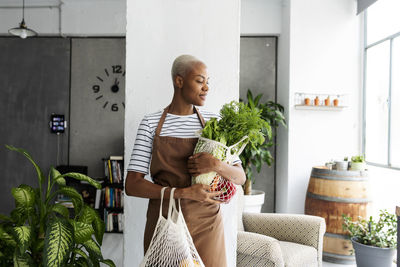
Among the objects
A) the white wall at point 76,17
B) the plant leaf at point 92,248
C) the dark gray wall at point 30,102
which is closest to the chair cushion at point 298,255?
the plant leaf at point 92,248

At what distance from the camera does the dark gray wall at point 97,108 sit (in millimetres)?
4613

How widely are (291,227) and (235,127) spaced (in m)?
1.71

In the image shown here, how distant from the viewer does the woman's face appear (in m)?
1.18

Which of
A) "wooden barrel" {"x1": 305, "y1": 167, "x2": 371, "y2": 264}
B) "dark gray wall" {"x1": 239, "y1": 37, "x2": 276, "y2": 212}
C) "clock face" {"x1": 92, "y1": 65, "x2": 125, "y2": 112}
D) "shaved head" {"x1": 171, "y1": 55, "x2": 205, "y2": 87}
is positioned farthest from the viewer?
"clock face" {"x1": 92, "y1": 65, "x2": 125, "y2": 112}

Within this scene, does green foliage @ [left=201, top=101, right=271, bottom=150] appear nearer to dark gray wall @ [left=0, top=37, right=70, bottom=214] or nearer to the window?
the window

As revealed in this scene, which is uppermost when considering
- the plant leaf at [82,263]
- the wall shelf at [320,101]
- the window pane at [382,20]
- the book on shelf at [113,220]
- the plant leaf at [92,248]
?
the window pane at [382,20]

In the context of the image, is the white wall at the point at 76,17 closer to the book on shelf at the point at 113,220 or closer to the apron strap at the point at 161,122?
the book on shelf at the point at 113,220

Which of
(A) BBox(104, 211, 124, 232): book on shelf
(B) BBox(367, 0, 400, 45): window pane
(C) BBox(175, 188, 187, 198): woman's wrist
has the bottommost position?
(A) BBox(104, 211, 124, 232): book on shelf

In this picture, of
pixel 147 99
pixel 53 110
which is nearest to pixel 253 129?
pixel 147 99

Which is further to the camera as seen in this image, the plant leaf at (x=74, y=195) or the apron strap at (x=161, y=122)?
the plant leaf at (x=74, y=195)

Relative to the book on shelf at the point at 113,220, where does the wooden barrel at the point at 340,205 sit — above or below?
above

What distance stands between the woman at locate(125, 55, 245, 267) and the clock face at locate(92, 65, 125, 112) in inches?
139

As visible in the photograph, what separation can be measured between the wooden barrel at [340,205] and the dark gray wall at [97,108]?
9.43 ft

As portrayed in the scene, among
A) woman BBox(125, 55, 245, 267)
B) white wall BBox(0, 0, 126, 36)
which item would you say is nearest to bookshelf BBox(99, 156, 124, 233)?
white wall BBox(0, 0, 126, 36)
